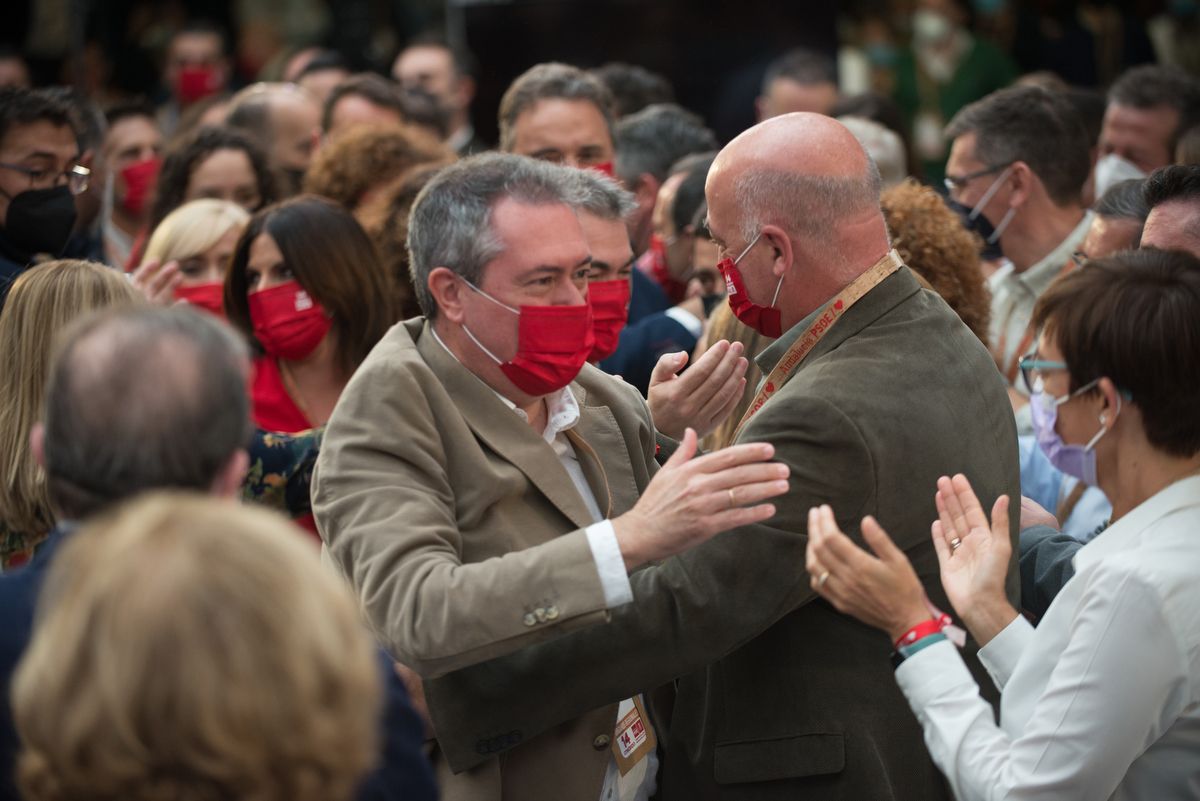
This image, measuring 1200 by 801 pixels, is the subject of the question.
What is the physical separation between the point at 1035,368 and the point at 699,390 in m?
0.96

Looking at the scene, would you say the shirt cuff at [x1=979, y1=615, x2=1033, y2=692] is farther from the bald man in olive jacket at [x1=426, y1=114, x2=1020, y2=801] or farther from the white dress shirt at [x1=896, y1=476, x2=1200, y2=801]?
the bald man in olive jacket at [x1=426, y1=114, x2=1020, y2=801]

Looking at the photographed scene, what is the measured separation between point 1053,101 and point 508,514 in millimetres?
3798

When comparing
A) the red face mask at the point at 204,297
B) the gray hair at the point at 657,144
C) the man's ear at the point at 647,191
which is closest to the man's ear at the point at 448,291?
the red face mask at the point at 204,297

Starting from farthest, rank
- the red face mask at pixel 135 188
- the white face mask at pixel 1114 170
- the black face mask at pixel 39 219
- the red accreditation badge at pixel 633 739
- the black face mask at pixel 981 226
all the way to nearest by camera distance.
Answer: the red face mask at pixel 135 188
the white face mask at pixel 1114 170
the black face mask at pixel 981 226
the black face mask at pixel 39 219
the red accreditation badge at pixel 633 739

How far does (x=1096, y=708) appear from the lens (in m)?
2.55

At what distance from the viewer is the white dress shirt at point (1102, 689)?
8.37ft

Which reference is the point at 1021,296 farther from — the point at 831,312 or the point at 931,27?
the point at 931,27

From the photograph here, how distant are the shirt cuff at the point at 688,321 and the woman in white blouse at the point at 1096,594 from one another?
2.36 meters

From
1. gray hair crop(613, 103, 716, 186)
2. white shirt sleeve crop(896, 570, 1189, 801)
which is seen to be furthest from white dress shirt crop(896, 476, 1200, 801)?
gray hair crop(613, 103, 716, 186)

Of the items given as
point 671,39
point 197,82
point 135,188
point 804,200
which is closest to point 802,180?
point 804,200

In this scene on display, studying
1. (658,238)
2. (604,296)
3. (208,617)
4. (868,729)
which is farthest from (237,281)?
(208,617)

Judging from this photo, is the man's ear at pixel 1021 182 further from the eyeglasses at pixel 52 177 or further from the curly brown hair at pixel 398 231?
the eyeglasses at pixel 52 177

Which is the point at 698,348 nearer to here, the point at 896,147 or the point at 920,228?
the point at 920,228

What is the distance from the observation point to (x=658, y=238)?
20.5 feet
